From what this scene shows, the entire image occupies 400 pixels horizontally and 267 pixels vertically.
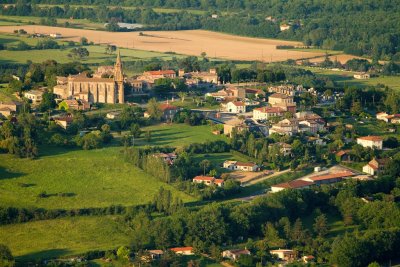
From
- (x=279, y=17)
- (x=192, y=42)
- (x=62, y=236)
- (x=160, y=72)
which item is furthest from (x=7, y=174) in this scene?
(x=279, y=17)

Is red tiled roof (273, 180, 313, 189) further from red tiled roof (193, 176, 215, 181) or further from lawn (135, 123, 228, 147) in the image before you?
lawn (135, 123, 228, 147)

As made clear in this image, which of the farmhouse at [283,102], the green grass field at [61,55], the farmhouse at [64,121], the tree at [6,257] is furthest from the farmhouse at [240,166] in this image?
the green grass field at [61,55]

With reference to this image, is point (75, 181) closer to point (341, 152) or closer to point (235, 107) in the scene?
point (341, 152)

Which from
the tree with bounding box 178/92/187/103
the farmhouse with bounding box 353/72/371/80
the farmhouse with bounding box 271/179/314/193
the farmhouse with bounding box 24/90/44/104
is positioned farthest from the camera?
the farmhouse with bounding box 353/72/371/80

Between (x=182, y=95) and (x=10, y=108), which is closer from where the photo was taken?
(x=10, y=108)

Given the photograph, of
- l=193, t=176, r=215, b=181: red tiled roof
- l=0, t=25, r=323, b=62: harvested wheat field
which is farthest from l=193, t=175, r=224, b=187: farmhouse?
l=0, t=25, r=323, b=62: harvested wheat field
